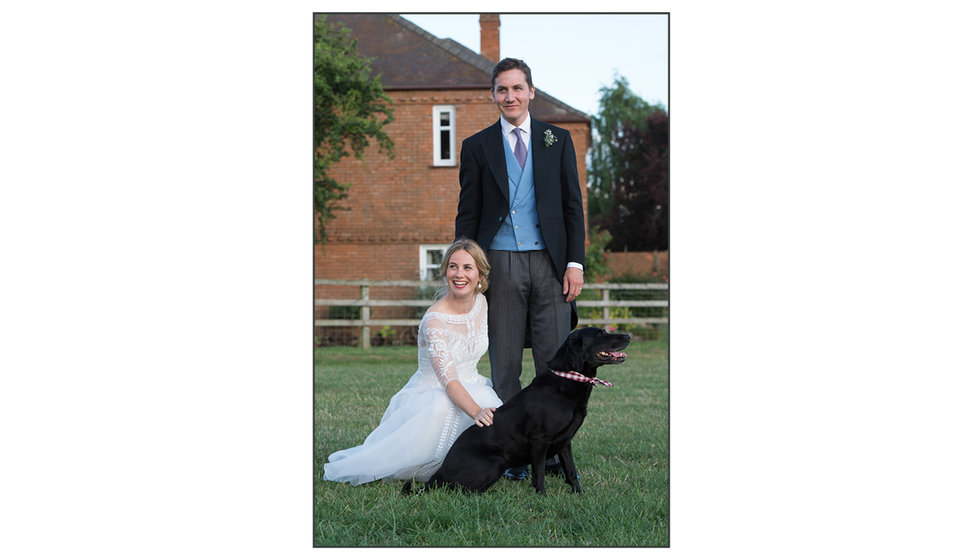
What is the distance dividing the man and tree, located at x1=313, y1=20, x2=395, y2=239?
9.02 metres

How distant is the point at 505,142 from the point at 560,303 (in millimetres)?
917

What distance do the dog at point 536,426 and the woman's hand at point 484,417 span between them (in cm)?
2

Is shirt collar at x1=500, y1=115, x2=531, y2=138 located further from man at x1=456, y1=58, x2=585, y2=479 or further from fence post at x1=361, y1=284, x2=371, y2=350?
fence post at x1=361, y1=284, x2=371, y2=350

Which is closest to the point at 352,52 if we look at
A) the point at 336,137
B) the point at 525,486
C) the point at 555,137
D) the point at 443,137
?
the point at 336,137

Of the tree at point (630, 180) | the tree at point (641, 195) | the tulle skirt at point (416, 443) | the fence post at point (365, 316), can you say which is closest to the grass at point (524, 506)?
the tulle skirt at point (416, 443)

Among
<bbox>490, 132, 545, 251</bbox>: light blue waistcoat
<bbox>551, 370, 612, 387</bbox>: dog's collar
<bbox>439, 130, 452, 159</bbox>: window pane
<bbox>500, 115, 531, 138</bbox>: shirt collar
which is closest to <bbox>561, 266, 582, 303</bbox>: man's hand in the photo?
<bbox>490, 132, 545, 251</bbox>: light blue waistcoat

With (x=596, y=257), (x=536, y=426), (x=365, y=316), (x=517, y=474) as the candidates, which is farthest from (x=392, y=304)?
(x=536, y=426)

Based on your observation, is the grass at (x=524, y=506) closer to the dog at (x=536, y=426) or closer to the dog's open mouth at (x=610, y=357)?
the dog at (x=536, y=426)

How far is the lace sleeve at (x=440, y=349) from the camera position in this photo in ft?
13.8

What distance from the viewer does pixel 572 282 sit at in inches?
170

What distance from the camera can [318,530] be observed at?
3404 mm

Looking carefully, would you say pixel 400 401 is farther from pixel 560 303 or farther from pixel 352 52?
pixel 352 52

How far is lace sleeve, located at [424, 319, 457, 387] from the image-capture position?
4.21 meters

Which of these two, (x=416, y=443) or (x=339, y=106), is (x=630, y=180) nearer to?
(x=339, y=106)
